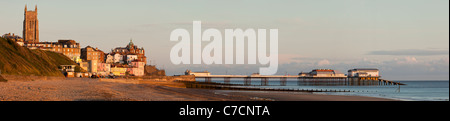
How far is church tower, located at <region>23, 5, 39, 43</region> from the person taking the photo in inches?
7042

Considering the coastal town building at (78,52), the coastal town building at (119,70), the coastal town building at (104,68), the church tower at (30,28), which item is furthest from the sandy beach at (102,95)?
the church tower at (30,28)

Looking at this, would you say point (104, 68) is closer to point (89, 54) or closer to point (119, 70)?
point (119, 70)

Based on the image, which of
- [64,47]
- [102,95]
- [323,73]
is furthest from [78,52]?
[102,95]

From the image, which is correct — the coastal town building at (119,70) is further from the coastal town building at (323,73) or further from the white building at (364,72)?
the white building at (364,72)

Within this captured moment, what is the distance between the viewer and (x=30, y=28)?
18112cm

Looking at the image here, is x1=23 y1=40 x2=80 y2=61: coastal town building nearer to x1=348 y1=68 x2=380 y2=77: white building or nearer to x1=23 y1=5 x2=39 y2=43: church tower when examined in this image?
x1=23 y1=5 x2=39 y2=43: church tower

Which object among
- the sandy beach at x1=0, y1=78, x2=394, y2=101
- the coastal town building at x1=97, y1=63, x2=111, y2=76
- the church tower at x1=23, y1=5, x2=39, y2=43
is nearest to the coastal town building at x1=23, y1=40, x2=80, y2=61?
the coastal town building at x1=97, y1=63, x2=111, y2=76

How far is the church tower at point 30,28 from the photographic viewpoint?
7042 inches

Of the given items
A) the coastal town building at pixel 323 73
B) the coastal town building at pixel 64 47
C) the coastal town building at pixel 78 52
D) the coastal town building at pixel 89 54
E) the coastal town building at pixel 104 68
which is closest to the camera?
the coastal town building at pixel 78 52
